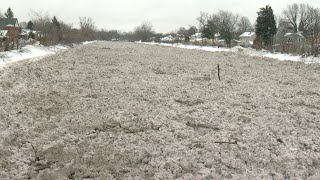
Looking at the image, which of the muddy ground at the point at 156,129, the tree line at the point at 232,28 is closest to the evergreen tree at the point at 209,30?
the tree line at the point at 232,28

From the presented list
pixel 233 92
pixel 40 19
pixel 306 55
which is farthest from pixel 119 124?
pixel 40 19

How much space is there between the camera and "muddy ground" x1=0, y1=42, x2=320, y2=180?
5910 millimetres

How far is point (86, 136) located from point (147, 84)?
6.02 m

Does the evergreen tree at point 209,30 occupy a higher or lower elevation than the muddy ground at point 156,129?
higher

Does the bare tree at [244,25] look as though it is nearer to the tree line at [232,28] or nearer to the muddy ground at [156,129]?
the tree line at [232,28]

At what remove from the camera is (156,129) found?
7.94 meters

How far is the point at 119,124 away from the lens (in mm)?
8227

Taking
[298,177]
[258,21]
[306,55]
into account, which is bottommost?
[298,177]

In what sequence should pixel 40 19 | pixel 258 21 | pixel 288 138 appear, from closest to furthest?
pixel 288 138
pixel 258 21
pixel 40 19

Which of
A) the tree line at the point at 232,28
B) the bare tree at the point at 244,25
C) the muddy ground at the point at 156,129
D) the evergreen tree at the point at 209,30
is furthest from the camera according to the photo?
the bare tree at the point at 244,25

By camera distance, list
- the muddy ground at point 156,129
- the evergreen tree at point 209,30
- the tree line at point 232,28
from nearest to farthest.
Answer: the muddy ground at point 156,129 < the tree line at point 232,28 < the evergreen tree at point 209,30

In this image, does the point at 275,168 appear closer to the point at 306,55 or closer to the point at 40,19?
the point at 306,55

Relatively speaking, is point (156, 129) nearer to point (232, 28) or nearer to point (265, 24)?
point (265, 24)

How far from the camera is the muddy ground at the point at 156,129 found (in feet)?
19.4
